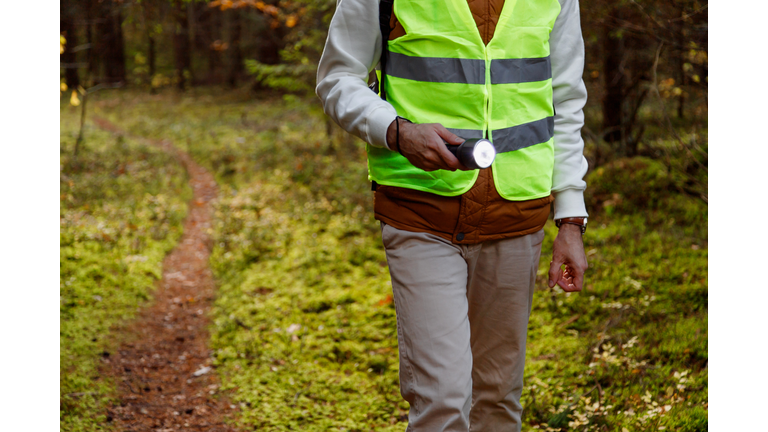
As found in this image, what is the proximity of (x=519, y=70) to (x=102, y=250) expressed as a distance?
6106mm

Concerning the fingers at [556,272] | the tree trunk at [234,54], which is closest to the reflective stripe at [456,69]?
the fingers at [556,272]

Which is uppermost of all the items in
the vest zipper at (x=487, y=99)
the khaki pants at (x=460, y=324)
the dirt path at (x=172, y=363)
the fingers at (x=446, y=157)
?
the vest zipper at (x=487, y=99)

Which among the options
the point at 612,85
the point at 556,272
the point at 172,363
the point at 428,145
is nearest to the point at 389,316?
the point at 172,363

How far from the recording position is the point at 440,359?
220 cm

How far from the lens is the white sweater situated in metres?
2.19

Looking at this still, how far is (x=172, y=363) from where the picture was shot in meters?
5.06

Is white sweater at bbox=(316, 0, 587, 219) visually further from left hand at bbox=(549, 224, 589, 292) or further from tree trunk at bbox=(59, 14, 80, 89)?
tree trunk at bbox=(59, 14, 80, 89)

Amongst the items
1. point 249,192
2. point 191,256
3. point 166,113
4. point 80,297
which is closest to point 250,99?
point 166,113

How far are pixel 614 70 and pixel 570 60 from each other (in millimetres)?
7020

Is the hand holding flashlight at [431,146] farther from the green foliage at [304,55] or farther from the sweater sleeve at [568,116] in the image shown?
the green foliage at [304,55]

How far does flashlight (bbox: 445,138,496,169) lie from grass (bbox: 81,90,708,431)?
6.99 ft

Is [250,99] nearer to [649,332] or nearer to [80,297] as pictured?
[80,297]

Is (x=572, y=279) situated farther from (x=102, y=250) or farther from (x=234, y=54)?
(x=234, y=54)

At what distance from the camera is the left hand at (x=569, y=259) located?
8.55ft
